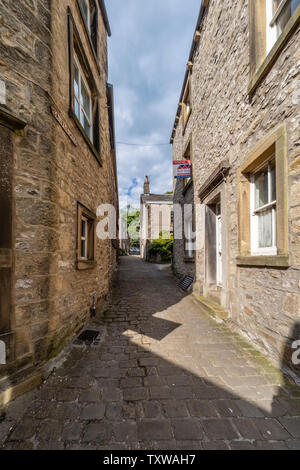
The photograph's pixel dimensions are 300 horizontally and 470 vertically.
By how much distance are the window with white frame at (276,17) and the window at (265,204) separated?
1.77 meters

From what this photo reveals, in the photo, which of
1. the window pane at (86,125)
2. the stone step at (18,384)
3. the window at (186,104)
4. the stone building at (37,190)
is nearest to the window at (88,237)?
the stone building at (37,190)

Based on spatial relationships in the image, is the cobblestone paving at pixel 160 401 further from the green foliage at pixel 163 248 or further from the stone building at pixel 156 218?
the stone building at pixel 156 218

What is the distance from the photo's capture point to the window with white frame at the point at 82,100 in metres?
4.00

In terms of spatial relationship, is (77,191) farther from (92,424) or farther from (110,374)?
(92,424)

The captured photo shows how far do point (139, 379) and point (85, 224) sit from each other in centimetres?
316

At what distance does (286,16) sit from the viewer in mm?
2787

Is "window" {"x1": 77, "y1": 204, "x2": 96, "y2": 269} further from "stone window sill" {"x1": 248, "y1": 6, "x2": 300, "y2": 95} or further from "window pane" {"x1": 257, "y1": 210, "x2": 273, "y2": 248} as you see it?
"stone window sill" {"x1": 248, "y1": 6, "x2": 300, "y2": 95}

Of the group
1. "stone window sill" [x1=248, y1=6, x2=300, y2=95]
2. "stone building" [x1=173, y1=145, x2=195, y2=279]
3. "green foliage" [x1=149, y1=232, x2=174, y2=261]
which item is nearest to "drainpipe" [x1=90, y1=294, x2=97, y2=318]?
"stone building" [x1=173, y1=145, x2=195, y2=279]

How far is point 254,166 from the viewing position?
325 centimetres

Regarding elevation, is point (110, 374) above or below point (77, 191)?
below

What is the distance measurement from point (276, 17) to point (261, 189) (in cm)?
266

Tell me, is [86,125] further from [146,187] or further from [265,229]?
[146,187]

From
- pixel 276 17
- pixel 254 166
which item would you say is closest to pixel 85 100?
pixel 276 17
